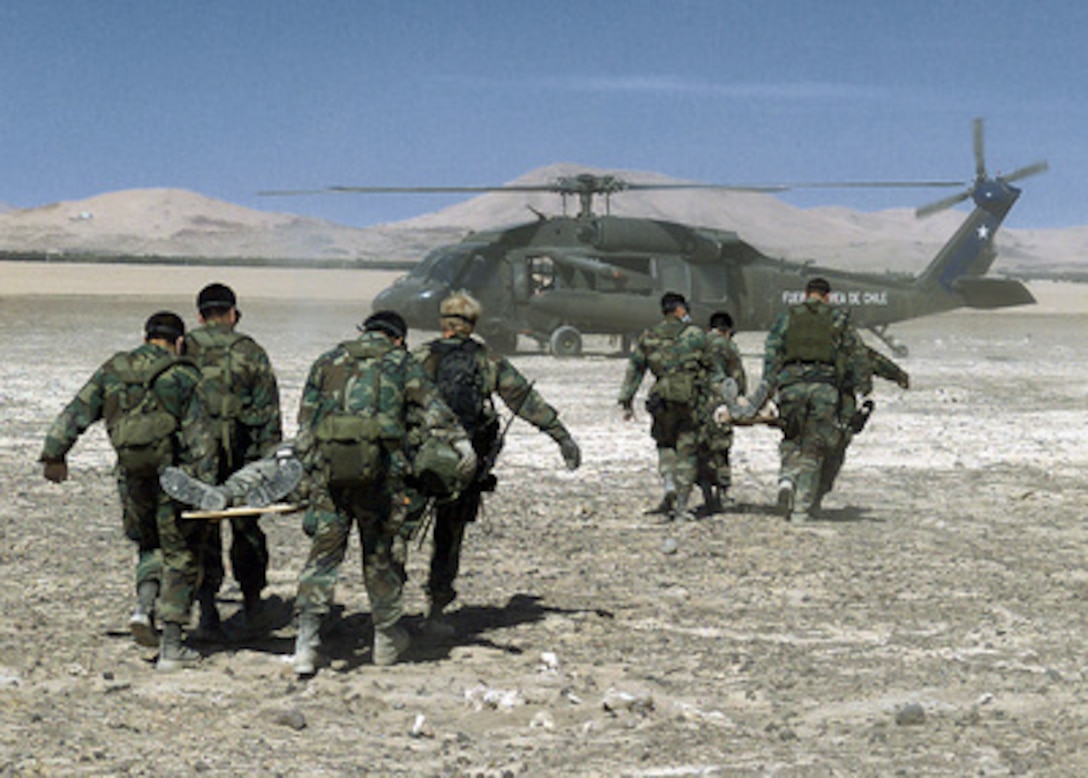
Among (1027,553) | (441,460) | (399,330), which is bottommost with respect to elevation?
(1027,553)

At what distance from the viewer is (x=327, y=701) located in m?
5.94

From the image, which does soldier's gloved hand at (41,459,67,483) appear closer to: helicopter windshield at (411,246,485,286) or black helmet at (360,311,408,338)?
black helmet at (360,311,408,338)

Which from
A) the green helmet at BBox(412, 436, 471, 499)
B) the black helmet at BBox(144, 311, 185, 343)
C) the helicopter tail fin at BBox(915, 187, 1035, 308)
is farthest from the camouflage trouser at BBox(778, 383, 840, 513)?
the helicopter tail fin at BBox(915, 187, 1035, 308)

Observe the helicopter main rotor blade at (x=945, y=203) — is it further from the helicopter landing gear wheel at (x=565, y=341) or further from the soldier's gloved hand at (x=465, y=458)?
A: the soldier's gloved hand at (x=465, y=458)

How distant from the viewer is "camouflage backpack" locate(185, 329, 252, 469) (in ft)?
22.2

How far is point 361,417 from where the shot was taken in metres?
6.15

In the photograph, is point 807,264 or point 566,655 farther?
point 807,264

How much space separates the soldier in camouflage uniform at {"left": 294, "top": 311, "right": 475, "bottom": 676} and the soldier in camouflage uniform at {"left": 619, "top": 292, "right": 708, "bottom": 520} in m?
3.94

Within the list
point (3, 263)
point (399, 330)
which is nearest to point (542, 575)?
point (399, 330)

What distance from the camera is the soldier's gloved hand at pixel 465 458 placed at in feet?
20.9

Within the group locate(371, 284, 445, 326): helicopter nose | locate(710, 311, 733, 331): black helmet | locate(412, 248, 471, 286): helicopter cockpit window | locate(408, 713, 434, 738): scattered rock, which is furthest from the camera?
locate(412, 248, 471, 286): helicopter cockpit window

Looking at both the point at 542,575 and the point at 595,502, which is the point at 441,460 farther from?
the point at 595,502

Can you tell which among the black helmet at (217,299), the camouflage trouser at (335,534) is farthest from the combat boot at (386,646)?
the black helmet at (217,299)

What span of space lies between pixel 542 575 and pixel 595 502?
2501 mm
